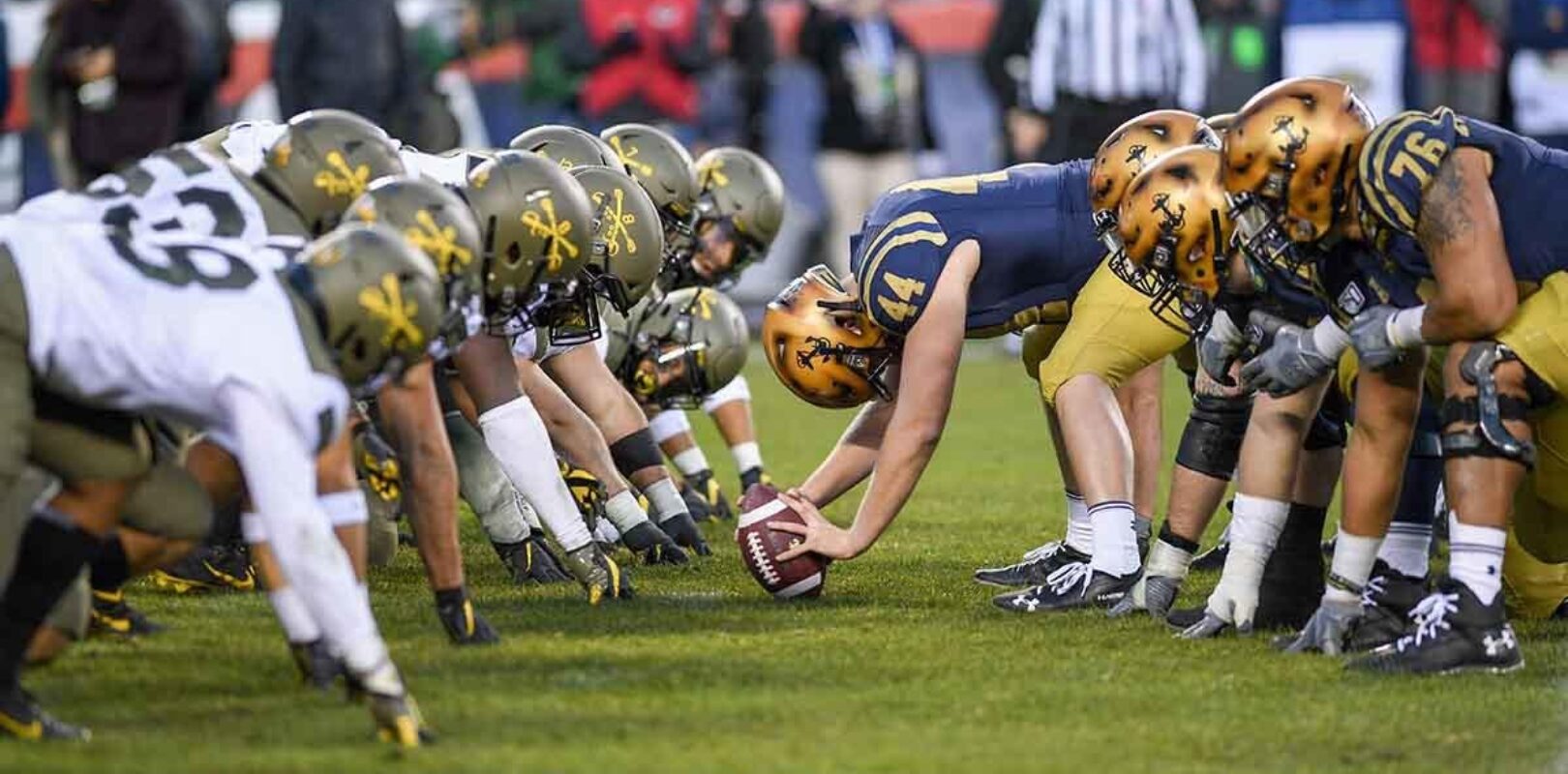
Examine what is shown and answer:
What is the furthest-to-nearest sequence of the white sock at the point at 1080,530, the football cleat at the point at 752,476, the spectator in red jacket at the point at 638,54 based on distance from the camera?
the spectator in red jacket at the point at 638,54, the football cleat at the point at 752,476, the white sock at the point at 1080,530

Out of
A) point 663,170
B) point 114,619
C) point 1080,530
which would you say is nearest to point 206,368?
point 114,619

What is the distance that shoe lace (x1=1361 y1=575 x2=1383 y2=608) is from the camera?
667cm

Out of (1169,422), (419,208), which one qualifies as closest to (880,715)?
(419,208)

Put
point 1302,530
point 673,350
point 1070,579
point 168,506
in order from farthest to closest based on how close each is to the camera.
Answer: point 673,350
point 1070,579
point 1302,530
point 168,506

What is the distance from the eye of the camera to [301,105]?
47.2 ft

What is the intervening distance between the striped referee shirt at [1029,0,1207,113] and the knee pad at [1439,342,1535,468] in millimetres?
7854

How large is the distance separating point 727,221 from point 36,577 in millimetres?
4251

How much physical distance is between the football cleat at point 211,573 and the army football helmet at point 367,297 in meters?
2.32

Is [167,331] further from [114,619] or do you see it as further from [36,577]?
[114,619]

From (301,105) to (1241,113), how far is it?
348 inches

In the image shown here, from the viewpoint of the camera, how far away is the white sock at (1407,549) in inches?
267

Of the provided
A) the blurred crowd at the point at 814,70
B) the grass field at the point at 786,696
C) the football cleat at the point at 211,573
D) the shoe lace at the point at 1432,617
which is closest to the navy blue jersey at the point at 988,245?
the grass field at the point at 786,696

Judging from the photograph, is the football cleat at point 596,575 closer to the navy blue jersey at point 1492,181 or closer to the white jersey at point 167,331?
the white jersey at point 167,331

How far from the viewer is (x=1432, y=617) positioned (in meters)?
6.23
